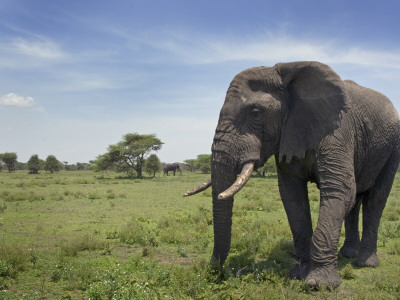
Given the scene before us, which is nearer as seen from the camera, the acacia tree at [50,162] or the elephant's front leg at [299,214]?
the elephant's front leg at [299,214]

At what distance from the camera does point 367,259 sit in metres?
6.52

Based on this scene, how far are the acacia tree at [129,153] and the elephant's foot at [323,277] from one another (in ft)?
135

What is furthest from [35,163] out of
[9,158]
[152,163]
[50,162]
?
[152,163]

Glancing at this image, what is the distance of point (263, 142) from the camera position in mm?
5312

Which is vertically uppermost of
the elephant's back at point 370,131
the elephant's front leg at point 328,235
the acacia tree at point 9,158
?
the acacia tree at point 9,158

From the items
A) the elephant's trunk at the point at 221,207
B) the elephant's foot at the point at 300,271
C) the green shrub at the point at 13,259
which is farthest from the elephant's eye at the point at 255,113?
the green shrub at the point at 13,259

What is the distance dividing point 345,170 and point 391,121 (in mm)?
2054

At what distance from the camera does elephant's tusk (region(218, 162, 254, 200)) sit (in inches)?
180

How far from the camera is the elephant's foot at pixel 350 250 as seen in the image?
7.28m

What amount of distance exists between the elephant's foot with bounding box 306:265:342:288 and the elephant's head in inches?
48.5

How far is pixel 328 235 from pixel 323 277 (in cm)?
57

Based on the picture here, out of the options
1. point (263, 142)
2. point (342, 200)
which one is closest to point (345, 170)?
point (342, 200)

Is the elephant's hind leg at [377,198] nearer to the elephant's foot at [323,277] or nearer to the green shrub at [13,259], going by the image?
the elephant's foot at [323,277]

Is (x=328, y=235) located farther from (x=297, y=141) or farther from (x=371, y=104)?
(x=371, y=104)
